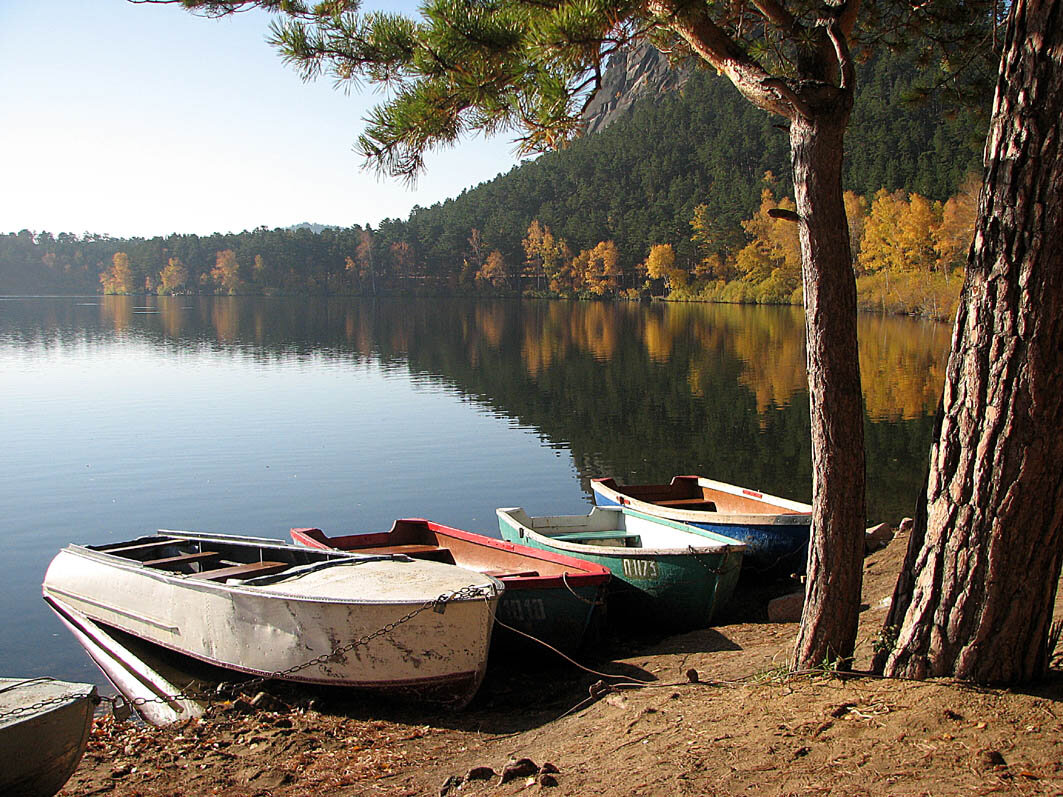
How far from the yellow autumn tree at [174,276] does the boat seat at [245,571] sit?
15799 centimetres

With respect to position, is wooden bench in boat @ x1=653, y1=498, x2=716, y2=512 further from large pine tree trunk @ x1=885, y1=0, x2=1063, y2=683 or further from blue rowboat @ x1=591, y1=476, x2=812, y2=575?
large pine tree trunk @ x1=885, y1=0, x2=1063, y2=683

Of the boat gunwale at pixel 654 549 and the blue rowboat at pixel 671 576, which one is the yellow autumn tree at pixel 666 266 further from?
the blue rowboat at pixel 671 576

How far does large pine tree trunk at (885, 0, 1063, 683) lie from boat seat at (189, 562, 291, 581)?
6.57m

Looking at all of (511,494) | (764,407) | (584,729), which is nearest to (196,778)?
(584,729)

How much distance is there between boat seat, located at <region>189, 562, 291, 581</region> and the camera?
8.91 meters

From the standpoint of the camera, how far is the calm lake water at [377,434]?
15.3m

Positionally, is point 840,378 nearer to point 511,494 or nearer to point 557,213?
point 511,494

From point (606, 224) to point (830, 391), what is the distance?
129 m

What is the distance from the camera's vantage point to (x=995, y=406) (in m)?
4.34

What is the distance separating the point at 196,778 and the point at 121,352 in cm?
4303

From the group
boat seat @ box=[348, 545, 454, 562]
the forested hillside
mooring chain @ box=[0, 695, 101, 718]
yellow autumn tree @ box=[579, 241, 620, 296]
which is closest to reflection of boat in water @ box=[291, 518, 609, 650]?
boat seat @ box=[348, 545, 454, 562]

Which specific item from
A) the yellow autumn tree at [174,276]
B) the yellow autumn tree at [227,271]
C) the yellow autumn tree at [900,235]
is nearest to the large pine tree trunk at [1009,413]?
the yellow autumn tree at [900,235]

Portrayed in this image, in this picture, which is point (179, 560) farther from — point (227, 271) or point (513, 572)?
point (227, 271)

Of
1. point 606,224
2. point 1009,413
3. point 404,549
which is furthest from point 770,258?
point 1009,413
